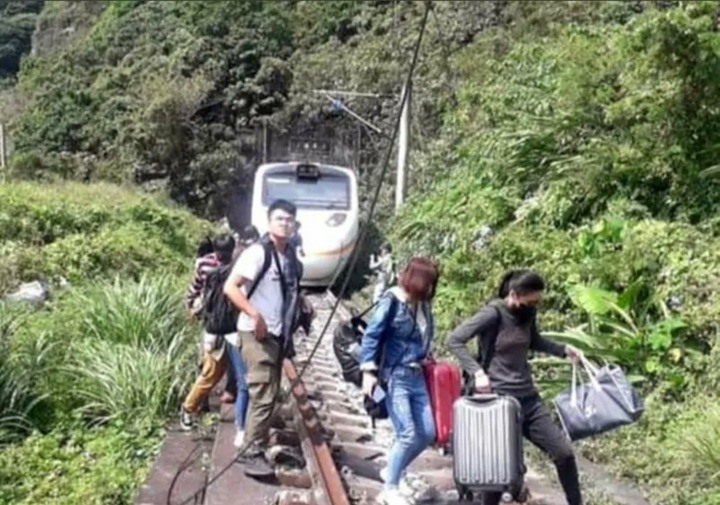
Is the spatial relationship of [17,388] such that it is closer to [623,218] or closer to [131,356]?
[131,356]

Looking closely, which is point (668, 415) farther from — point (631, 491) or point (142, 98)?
point (142, 98)

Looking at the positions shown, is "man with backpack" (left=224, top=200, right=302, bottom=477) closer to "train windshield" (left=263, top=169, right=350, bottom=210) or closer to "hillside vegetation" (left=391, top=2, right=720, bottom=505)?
"hillside vegetation" (left=391, top=2, right=720, bottom=505)

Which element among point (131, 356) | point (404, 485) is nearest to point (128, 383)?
point (131, 356)

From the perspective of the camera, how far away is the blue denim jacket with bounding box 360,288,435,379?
17.6 feet

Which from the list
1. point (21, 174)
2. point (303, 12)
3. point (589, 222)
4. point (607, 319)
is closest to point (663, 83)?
point (589, 222)

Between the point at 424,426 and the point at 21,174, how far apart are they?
21.9 metres

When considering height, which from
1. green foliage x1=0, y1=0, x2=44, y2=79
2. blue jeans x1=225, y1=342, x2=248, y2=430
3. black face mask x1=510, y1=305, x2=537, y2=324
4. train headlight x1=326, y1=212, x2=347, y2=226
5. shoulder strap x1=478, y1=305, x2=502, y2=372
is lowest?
train headlight x1=326, y1=212, x2=347, y2=226

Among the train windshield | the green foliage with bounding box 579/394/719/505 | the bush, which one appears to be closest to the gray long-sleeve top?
the green foliage with bounding box 579/394/719/505

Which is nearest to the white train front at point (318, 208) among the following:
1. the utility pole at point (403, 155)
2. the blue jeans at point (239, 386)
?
the utility pole at point (403, 155)

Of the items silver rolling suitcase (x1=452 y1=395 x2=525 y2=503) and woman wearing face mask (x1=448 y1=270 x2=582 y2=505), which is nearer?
silver rolling suitcase (x1=452 y1=395 x2=525 y2=503)

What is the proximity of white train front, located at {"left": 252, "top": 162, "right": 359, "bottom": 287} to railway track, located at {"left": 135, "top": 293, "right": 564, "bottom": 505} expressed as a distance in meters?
10.4

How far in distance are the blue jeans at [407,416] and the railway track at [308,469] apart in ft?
1.17

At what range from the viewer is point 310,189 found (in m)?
20.0

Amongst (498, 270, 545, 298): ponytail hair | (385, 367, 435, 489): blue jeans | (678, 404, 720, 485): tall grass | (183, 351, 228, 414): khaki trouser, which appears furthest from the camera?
(183, 351, 228, 414): khaki trouser
